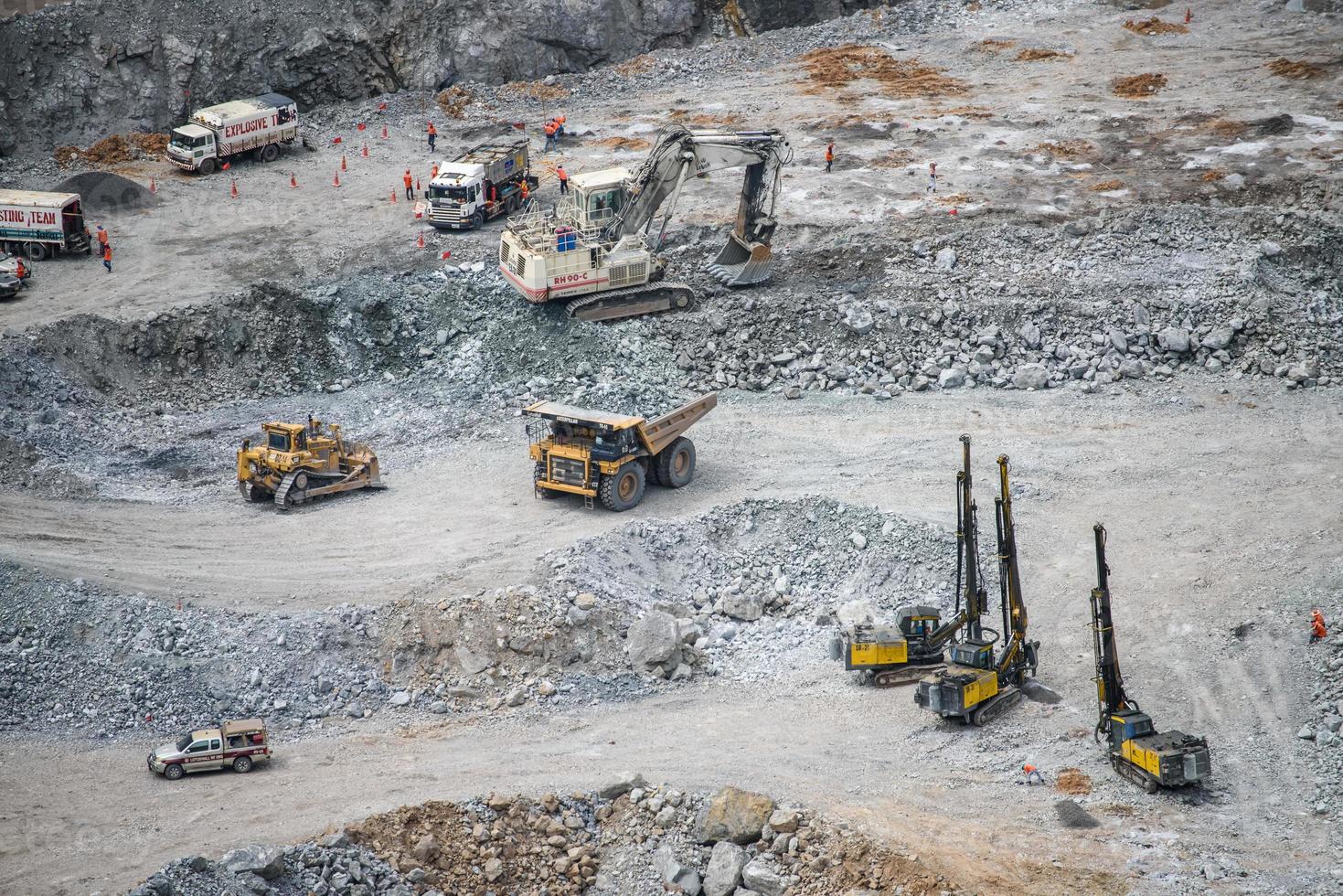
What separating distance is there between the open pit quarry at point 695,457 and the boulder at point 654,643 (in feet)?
0.28

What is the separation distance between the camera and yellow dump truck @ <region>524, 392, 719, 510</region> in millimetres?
30469

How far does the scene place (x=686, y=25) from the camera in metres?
54.4

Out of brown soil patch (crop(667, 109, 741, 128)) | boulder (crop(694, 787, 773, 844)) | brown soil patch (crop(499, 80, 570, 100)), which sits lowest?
boulder (crop(694, 787, 773, 844))

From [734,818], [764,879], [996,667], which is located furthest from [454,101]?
[764,879]

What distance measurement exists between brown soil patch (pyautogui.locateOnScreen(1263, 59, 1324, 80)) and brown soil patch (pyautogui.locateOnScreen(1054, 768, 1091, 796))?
30.6 m

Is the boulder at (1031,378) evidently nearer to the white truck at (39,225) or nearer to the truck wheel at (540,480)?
the truck wheel at (540,480)

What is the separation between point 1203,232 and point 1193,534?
11.9m

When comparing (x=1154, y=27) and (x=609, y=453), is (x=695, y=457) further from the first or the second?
(x=1154, y=27)

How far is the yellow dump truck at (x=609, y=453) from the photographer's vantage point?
30469 millimetres

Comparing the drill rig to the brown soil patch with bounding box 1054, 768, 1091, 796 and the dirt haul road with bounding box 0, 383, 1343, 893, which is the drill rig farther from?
the brown soil patch with bounding box 1054, 768, 1091, 796

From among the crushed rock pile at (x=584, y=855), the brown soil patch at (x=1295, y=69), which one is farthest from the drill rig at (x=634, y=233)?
the brown soil patch at (x=1295, y=69)

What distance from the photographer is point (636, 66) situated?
5197 cm

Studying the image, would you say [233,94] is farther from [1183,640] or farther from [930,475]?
[1183,640]

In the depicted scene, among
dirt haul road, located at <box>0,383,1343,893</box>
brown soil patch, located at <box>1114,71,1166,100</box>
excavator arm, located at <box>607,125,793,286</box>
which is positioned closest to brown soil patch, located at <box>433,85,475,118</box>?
excavator arm, located at <box>607,125,793,286</box>
